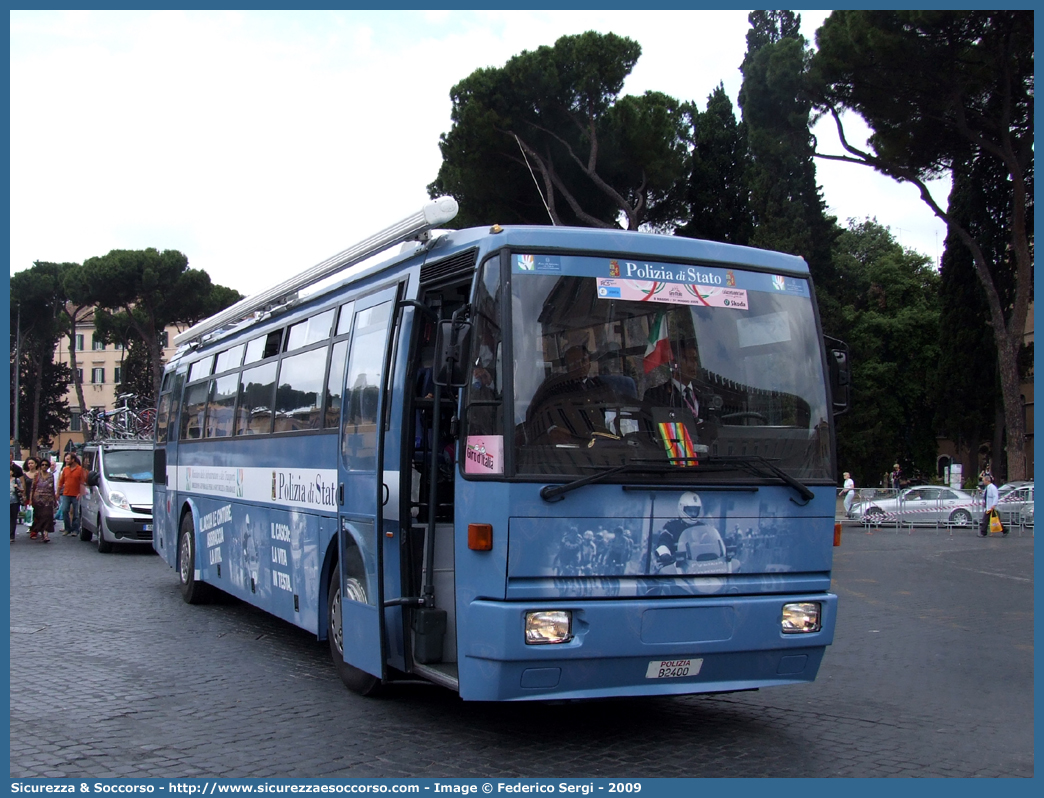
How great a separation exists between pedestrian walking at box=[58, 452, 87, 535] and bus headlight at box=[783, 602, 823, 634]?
20099mm

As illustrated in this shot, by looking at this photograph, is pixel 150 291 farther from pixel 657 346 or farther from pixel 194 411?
pixel 657 346

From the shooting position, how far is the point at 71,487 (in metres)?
24.5

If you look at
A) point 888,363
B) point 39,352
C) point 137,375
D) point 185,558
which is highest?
point 39,352

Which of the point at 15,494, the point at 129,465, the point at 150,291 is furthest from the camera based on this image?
the point at 150,291

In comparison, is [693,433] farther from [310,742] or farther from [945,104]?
[945,104]

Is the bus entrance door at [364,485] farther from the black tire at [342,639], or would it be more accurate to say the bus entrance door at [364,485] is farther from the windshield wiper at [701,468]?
the windshield wiper at [701,468]

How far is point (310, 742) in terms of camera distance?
246 inches

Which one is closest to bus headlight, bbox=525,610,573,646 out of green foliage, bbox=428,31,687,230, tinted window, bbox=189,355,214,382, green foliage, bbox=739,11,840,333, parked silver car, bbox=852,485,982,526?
tinted window, bbox=189,355,214,382

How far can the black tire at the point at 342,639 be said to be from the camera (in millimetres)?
7299

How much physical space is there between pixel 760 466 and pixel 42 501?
19921 millimetres

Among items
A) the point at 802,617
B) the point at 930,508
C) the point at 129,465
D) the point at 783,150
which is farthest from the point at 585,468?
the point at 783,150

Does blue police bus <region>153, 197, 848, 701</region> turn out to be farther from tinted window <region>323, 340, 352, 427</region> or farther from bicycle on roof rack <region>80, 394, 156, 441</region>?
bicycle on roof rack <region>80, 394, 156, 441</region>

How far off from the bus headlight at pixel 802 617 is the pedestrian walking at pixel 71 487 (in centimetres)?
2010

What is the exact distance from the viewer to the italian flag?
20.2 feet
